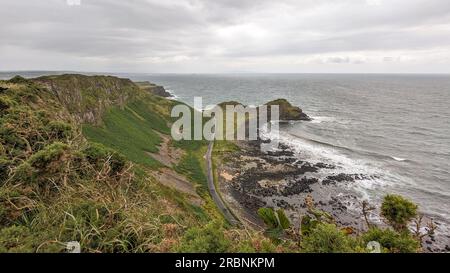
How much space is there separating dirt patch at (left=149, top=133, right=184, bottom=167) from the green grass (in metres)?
1.31

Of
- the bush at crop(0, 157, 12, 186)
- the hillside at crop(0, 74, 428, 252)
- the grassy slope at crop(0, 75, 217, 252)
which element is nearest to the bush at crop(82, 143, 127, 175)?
the hillside at crop(0, 74, 428, 252)

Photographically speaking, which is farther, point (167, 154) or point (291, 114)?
point (291, 114)

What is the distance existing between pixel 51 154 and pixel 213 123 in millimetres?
77664

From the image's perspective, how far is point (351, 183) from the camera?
51.8m

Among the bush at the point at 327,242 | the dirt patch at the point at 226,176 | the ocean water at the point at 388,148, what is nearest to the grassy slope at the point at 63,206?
the bush at the point at 327,242

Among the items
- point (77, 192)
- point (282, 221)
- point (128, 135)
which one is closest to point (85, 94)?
point (128, 135)

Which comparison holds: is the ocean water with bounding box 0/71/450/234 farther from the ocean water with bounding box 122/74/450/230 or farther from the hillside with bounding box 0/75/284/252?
the hillside with bounding box 0/75/284/252

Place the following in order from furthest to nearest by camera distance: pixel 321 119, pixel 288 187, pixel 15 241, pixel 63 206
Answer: pixel 321 119 < pixel 288 187 < pixel 63 206 < pixel 15 241

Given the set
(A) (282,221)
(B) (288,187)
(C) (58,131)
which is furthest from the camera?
(B) (288,187)

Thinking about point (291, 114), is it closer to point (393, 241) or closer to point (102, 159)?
point (102, 159)

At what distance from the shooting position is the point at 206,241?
11188mm

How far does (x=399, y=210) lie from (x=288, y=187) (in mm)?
31567

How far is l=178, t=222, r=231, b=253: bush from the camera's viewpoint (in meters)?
10.8

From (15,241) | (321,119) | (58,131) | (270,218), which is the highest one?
(58,131)
